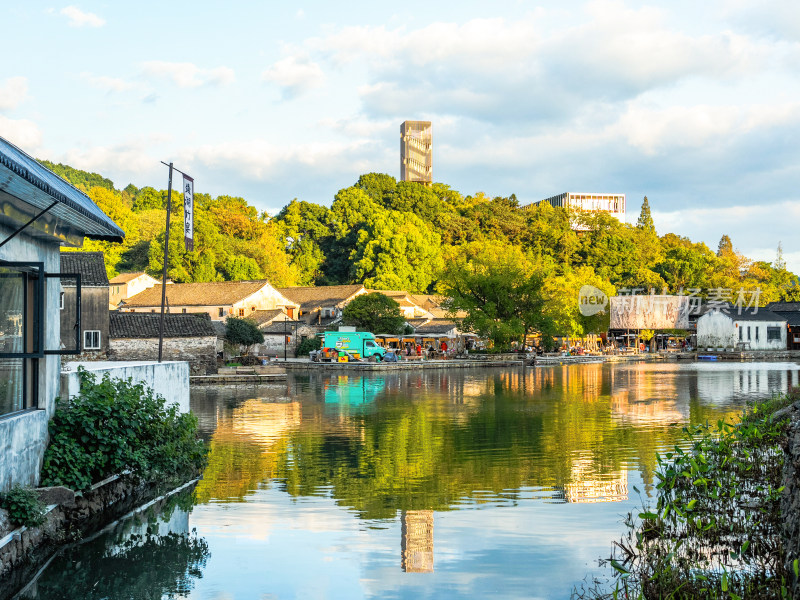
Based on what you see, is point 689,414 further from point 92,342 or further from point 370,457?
point 92,342

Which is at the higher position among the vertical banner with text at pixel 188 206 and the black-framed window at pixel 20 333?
the vertical banner with text at pixel 188 206

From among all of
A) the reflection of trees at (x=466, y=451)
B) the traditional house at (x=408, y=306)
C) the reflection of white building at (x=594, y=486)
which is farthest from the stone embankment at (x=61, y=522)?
the traditional house at (x=408, y=306)

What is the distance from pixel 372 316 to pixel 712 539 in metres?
55.4

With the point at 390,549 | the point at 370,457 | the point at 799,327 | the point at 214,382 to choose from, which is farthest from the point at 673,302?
the point at 390,549

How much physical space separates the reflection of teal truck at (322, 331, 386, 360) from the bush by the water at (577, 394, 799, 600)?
43.5 metres

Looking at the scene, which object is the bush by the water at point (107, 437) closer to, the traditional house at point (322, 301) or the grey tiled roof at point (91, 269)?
the grey tiled roof at point (91, 269)

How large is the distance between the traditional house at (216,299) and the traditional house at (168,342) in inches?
1135

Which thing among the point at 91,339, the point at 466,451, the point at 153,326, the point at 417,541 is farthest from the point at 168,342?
the point at 417,541

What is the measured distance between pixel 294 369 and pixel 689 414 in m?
33.0

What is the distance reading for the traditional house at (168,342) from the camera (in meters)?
41.7

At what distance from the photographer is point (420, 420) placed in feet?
78.9

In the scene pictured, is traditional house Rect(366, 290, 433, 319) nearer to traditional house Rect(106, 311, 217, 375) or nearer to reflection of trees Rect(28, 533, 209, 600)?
traditional house Rect(106, 311, 217, 375)

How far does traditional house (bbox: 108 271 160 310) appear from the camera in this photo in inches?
2990

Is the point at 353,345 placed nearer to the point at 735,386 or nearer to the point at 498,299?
the point at 498,299
